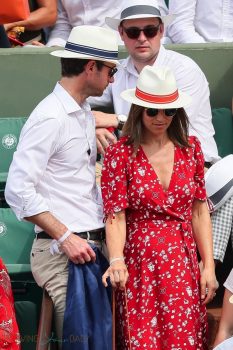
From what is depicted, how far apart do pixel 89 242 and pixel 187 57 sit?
182 centimetres

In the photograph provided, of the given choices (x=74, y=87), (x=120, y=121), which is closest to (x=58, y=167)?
(x=74, y=87)

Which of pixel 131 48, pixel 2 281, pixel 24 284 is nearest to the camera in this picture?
pixel 2 281

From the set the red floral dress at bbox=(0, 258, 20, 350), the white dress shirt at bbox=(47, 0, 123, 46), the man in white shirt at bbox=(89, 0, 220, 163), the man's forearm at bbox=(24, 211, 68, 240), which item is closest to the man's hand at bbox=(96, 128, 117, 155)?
the man in white shirt at bbox=(89, 0, 220, 163)

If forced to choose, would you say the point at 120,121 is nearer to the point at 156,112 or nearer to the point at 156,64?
the point at 156,64

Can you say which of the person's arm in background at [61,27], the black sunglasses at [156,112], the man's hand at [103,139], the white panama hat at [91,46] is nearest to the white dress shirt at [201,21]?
the person's arm in background at [61,27]

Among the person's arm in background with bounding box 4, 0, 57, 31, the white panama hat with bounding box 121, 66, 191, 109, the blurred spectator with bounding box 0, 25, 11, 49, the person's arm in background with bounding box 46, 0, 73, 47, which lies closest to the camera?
the white panama hat with bounding box 121, 66, 191, 109

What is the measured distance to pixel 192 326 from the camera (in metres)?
4.23

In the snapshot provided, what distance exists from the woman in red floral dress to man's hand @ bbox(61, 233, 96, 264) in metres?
0.10

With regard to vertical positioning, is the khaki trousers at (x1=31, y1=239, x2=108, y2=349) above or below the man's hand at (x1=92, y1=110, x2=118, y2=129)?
below

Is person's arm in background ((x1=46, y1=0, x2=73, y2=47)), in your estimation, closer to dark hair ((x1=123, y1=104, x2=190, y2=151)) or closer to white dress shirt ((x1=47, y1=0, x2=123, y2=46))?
white dress shirt ((x1=47, y1=0, x2=123, y2=46))

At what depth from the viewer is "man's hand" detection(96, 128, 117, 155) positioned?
4.89m

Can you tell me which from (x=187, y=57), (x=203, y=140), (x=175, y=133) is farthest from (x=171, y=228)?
(x=187, y=57)

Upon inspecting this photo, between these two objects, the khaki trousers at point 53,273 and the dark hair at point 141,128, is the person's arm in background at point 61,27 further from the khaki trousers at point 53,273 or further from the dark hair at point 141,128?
the khaki trousers at point 53,273

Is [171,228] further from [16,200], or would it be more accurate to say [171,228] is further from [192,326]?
[16,200]
